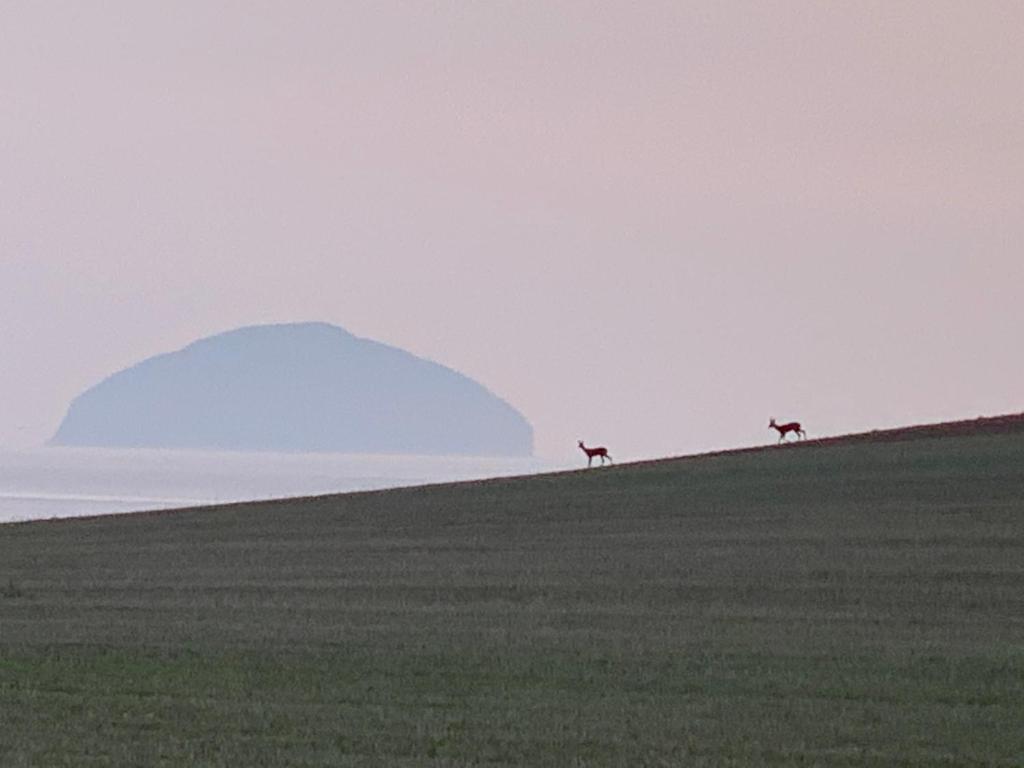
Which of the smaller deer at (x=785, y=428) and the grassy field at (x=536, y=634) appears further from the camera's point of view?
the smaller deer at (x=785, y=428)

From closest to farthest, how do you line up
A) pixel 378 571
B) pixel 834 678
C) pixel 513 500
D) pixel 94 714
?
1. pixel 94 714
2. pixel 834 678
3. pixel 378 571
4. pixel 513 500

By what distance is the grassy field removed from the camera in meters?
12.9

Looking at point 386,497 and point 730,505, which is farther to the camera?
point 386,497

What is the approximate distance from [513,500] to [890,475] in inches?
256

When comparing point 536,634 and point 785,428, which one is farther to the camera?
point 785,428

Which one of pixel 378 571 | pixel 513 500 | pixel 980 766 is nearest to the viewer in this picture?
pixel 980 766

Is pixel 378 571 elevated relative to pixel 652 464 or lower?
lower

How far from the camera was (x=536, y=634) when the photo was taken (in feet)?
60.3

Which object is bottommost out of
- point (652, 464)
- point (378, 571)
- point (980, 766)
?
point (980, 766)

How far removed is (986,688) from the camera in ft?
48.2

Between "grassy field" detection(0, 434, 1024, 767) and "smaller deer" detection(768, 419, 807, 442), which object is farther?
"smaller deer" detection(768, 419, 807, 442)

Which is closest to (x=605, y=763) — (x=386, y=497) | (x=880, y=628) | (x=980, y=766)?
(x=980, y=766)

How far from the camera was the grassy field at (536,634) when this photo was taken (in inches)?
506

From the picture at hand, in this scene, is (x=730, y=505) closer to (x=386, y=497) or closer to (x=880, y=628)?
(x=386, y=497)
